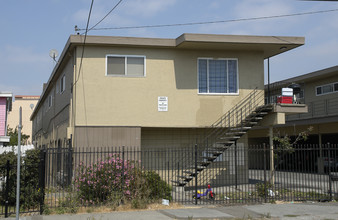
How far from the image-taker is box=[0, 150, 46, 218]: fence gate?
1152 cm

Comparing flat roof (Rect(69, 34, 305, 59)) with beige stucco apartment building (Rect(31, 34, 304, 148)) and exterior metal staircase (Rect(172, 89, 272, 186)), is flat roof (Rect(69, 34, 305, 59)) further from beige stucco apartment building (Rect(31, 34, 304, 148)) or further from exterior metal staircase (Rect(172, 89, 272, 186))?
exterior metal staircase (Rect(172, 89, 272, 186))

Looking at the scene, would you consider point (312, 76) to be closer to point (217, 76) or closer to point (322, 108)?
point (322, 108)

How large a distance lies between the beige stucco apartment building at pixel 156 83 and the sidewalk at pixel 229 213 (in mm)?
5844

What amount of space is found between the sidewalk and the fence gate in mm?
915

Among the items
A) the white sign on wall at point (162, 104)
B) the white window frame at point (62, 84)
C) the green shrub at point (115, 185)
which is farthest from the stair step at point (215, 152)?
the white window frame at point (62, 84)

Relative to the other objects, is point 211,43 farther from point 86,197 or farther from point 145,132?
point 86,197

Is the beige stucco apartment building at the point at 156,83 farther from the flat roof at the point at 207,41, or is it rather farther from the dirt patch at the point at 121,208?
the dirt patch at the point at 121,208

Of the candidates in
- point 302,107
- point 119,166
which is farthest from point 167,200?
point 302,107

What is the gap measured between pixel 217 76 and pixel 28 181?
10.2 meters

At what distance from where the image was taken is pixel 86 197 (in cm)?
1228

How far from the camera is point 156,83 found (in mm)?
17688

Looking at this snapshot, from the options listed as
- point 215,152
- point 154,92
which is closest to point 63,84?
point 154,92

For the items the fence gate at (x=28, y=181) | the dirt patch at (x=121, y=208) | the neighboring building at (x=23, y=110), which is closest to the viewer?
the fence gate at (x=28, y=181)

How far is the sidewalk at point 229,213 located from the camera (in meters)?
10.9
